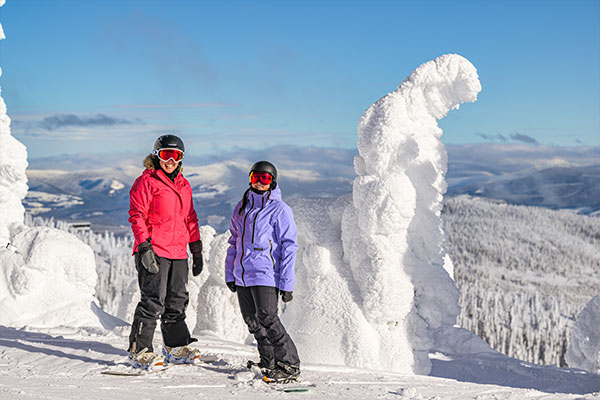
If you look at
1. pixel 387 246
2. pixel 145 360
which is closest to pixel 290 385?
pixel 145 360

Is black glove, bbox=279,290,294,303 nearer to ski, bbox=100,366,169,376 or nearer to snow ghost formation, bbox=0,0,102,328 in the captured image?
ski, bbox=100,366,169,376

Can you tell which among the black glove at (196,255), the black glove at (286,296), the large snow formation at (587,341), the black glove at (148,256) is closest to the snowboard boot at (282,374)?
the black glove at (286,296)

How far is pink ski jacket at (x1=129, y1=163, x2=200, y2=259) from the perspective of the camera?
6414 mm

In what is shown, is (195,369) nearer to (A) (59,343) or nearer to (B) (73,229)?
(A) (59,343)

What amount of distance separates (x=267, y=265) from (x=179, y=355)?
1750 millimetres

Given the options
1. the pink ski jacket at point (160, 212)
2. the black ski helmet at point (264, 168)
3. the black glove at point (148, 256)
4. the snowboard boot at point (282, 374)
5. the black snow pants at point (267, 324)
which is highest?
the black ski helmet at point (264, 168)

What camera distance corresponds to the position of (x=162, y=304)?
6.63 metres

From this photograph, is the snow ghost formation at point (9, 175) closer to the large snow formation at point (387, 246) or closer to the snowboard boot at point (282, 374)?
the large snow formation at point (387, 246)

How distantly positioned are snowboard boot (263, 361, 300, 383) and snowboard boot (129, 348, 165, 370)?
130 centimetres

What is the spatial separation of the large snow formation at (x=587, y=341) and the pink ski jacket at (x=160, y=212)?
11513mm

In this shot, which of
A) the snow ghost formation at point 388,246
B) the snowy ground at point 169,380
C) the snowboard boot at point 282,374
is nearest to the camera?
the snowy ground at point 169,380

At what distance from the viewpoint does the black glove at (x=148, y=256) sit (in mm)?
6246

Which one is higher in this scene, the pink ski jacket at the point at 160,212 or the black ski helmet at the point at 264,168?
the black ski helmet at the point at 264,168

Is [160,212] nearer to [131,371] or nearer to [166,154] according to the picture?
[166,154]
